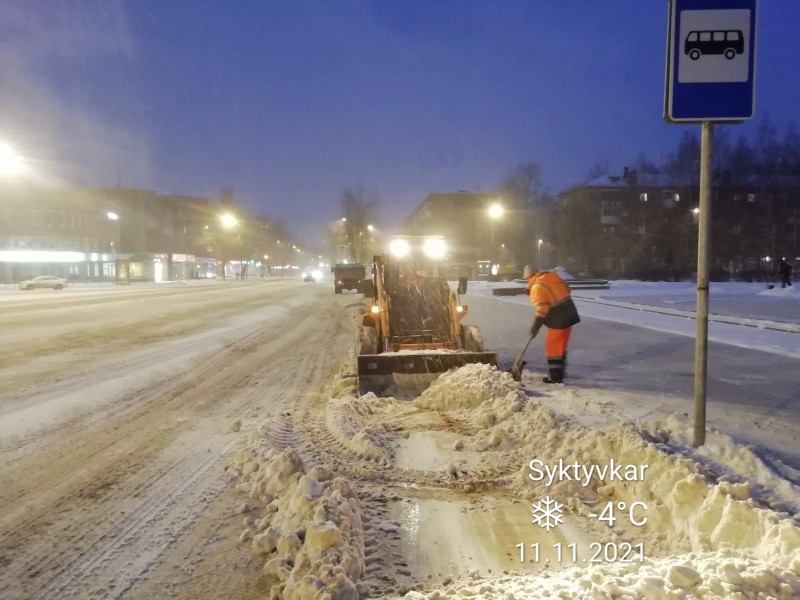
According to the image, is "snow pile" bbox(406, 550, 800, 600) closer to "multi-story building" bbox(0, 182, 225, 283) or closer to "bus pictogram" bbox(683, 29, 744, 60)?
"bus pictogram" bbox(683, 29, 744, 60)

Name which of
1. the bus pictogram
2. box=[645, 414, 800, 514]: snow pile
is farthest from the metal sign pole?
the bus pictogram

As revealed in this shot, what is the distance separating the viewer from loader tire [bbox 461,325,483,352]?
9.56 m

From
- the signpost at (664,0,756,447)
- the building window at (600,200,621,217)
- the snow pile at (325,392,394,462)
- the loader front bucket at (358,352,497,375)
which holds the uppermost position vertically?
the building window at (600,200,621,217)

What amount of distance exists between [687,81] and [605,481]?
315 centimetres

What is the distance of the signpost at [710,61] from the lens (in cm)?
457

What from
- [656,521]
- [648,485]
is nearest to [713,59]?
[648,485]

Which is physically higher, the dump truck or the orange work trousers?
the dump truck

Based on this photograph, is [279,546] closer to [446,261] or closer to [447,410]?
[447,410]

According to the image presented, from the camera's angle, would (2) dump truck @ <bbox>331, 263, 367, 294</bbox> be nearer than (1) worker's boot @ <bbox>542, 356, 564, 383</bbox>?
No

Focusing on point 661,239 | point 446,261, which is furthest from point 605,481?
point 661,239

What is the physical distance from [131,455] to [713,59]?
610 centimetres

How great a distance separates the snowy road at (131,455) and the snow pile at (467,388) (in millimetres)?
1872

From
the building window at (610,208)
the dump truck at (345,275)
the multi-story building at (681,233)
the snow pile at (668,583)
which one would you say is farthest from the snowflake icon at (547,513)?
the building window at (610,208)

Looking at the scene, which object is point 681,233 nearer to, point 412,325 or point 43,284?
point 412,325
